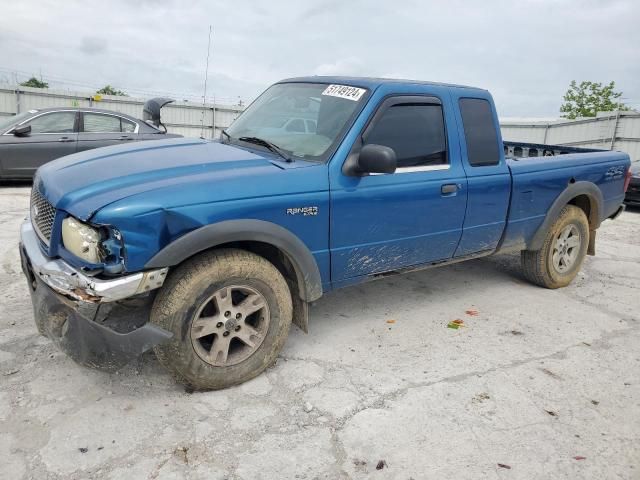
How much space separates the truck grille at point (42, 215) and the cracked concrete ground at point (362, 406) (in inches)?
33.2

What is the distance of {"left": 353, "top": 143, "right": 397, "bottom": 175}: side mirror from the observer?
10.5 feet

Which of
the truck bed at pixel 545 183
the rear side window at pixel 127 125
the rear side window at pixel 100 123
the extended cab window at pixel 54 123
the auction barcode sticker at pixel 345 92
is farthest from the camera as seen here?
the rear side window at pixel 127 125

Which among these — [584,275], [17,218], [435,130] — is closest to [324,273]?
[435,130]

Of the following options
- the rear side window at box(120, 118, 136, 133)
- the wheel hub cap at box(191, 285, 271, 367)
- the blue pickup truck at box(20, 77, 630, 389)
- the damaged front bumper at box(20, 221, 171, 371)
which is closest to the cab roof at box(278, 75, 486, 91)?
the blue pickup truck at box(20, 77, 630, 389)

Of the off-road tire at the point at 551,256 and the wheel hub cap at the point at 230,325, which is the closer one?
the wheel hub cap at the point at 230,325

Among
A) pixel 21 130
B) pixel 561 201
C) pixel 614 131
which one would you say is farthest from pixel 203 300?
pixel 614 131

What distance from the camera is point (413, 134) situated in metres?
3.81

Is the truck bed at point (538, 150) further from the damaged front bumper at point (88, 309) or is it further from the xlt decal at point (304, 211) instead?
A: the damaged front bumper at point (88, 309)

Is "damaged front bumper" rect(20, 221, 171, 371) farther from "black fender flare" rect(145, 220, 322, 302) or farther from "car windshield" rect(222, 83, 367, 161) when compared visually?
"car windshield" rect(222, 83, 367, 161)

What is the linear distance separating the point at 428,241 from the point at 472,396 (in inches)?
48.3

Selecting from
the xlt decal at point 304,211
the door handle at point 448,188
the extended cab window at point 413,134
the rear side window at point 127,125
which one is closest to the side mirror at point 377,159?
the extended cab window at point 413,134

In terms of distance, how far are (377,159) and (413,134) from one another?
757mm

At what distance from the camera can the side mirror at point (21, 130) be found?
28.9 ft

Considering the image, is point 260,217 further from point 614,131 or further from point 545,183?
point 614,131
